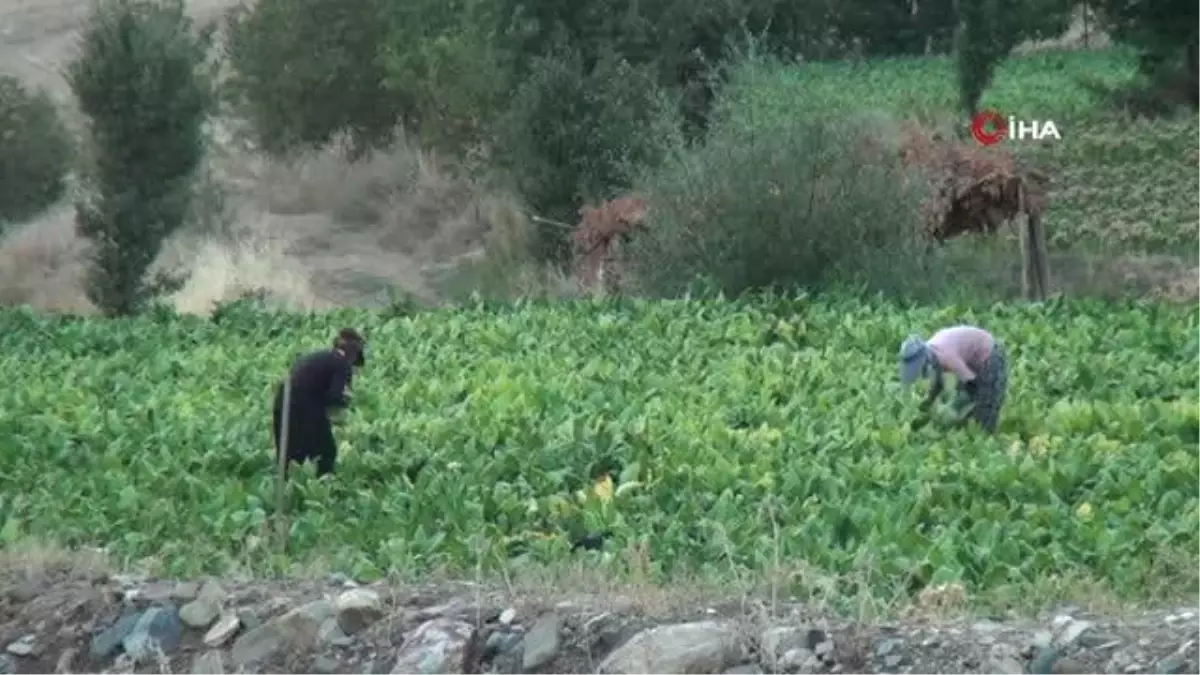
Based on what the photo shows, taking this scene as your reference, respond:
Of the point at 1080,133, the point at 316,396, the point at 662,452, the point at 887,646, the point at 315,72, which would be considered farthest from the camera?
the point at 315,72

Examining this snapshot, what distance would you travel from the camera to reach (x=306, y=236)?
51.2m

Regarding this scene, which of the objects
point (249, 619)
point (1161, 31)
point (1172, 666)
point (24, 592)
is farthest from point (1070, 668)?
point (1161, 31)

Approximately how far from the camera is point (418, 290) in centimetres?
4428

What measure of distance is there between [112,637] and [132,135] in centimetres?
2722

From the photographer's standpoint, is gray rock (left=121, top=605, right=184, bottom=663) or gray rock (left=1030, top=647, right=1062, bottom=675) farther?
gray rock (left=121, top=605, right=184, bottom=663)

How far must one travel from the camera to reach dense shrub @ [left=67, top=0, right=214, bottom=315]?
3641cm

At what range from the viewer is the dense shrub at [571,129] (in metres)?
38.3

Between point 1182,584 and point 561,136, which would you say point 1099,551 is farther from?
point 561,136

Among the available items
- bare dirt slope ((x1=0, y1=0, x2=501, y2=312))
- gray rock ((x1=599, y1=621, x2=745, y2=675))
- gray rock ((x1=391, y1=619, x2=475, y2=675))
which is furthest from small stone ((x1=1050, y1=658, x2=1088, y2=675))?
bare dirt slope ((x1=0, y1=0, x2=501, y2=312))

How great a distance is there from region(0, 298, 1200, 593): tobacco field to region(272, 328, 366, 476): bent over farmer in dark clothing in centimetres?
25

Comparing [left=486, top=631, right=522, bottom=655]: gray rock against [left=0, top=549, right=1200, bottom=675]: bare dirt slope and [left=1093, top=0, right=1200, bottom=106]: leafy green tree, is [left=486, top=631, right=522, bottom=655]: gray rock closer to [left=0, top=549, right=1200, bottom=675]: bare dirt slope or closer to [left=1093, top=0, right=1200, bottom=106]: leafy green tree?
[left=0, top=549, right=1200, bottom=675]: bare dirt slope

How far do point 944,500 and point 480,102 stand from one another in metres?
38.1

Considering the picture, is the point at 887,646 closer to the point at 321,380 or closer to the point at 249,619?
the point at 249,619

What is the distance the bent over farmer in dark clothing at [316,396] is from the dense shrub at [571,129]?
2390 centimetres
